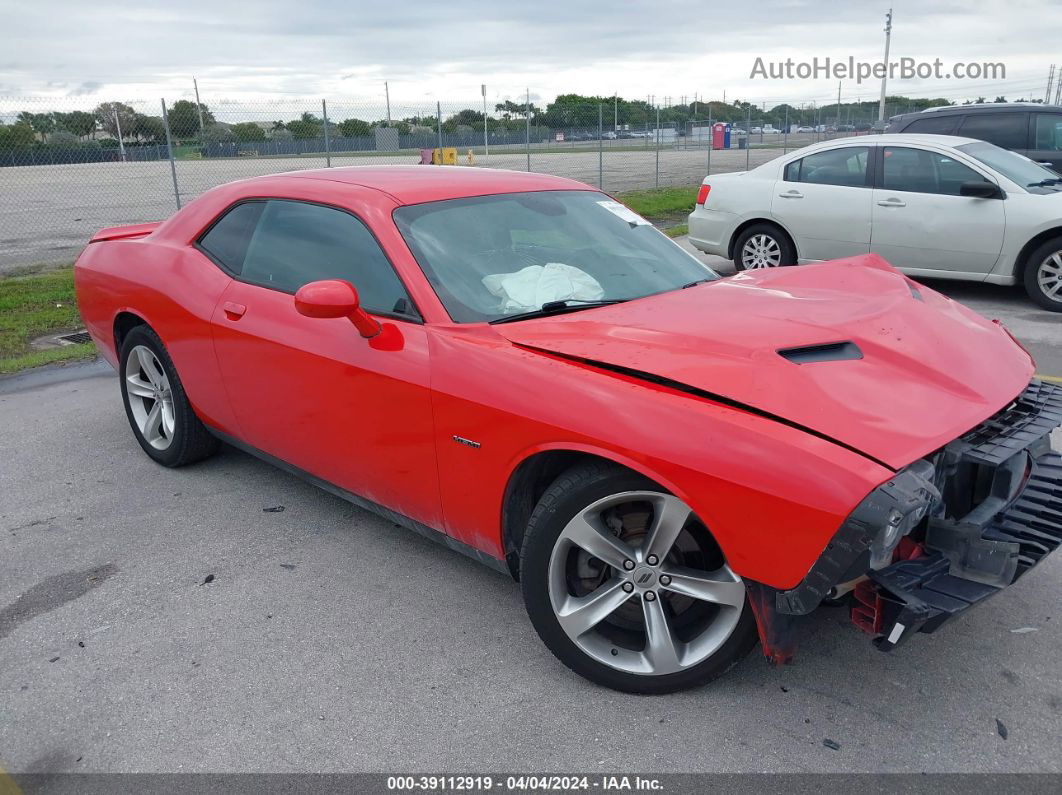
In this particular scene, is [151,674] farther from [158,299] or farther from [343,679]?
[158,299]

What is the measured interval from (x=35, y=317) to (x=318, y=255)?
6.07 metres

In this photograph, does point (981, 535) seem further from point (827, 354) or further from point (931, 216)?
point (931, 216)

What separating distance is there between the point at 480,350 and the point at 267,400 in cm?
131

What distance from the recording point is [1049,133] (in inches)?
423

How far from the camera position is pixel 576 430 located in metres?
2.53

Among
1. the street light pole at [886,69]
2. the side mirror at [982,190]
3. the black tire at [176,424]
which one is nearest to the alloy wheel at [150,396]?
the black tire at [176,424]

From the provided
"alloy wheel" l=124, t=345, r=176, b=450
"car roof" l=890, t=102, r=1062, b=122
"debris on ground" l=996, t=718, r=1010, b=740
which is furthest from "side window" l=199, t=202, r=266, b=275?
"car roof" l=890, t=102, r=1062, b=122

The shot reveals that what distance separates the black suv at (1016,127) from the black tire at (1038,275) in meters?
3.81

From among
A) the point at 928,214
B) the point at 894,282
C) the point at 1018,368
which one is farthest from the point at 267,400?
the point at 928,214

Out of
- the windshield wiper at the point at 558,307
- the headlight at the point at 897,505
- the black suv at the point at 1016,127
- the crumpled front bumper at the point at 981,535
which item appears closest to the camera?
the headlight at the point at 897,505

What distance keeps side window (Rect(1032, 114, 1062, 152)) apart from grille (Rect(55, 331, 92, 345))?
11014 mm

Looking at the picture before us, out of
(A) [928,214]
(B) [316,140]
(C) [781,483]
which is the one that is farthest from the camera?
(B) [316,140]

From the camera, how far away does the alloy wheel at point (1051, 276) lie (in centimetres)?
755

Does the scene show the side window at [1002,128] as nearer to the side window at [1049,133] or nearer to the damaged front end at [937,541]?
the side window at [1049,133]
